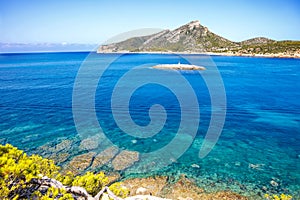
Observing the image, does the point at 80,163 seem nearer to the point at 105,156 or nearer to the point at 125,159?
the point at 105,156

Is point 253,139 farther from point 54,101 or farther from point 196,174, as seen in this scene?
point 54,101

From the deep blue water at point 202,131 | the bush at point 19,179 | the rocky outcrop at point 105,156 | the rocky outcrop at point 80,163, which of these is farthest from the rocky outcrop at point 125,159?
the bush at point 19,179

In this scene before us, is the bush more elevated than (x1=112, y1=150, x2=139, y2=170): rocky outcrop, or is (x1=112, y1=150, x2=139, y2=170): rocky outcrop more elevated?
the bush

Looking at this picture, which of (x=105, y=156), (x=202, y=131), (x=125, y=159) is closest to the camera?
(x=125, y=159)

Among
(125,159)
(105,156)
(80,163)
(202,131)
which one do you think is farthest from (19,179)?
(202,131)

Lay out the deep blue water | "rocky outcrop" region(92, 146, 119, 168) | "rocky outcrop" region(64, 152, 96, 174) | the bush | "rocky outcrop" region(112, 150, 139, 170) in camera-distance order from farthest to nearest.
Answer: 1. "rocky outcrop" region(92, 146, 119, 168)
2. "rocky outcrop" region(112, 150, 139, 170)
3. "rocky outcrop" region(64, 152, 96, 174)
4. the deep blue water
5. the bush

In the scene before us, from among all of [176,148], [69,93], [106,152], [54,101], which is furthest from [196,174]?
[69,93]

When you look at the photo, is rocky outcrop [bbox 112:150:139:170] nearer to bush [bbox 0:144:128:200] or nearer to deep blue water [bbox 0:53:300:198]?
deep blue water [bbox 0:53:300:198]

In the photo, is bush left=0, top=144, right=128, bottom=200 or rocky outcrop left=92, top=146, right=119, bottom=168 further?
rocky outcrop left=92, top=146, right=119, bottom=168

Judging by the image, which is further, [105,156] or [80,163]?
[105,156]

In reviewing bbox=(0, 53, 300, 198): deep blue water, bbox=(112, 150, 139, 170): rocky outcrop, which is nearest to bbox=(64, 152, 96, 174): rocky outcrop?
bbox=(0, 53, 300, 198): deep blue water

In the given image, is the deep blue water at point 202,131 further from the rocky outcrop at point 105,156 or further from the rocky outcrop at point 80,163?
the rocky outcrop at point 105,156

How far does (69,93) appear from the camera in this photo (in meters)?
48.1

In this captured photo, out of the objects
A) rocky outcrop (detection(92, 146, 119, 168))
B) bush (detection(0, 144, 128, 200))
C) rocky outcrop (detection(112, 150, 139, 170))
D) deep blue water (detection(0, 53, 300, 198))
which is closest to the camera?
bush (detection(0, 144, 128, 200))
